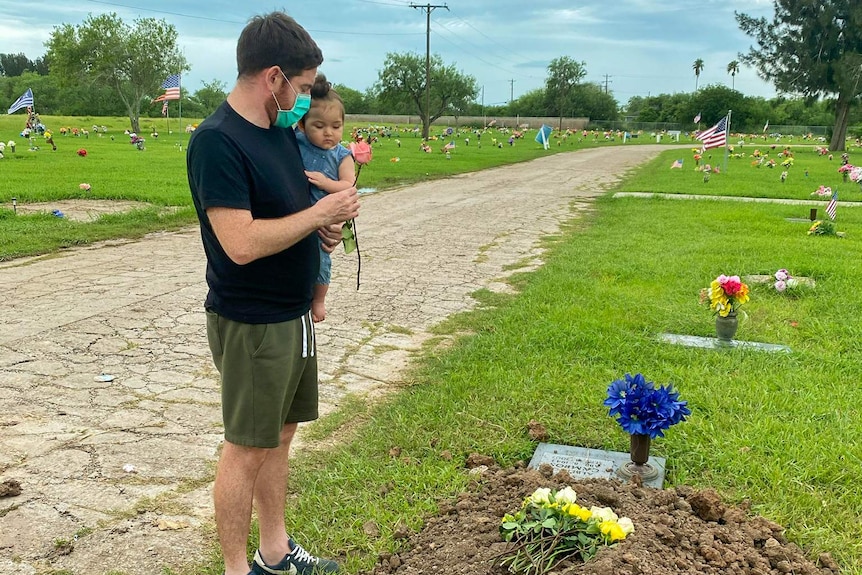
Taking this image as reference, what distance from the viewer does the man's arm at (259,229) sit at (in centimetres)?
176

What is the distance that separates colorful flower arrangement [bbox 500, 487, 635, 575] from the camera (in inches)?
79.0

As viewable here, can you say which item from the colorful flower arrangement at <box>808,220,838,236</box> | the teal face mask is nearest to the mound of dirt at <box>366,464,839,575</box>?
the teal face mask

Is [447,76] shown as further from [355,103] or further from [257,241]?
[257,241]

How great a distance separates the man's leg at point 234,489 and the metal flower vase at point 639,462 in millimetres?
1504

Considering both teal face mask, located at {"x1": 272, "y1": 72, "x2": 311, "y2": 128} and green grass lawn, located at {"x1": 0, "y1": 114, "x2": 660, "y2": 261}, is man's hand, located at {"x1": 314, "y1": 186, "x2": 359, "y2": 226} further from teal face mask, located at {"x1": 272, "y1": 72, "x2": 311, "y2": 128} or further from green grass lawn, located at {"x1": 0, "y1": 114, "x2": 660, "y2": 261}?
green grass lawn, located at {"x1": 0, "y1": 114, "x2": 660, "y2": 261}

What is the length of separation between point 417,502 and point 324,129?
1436 mm

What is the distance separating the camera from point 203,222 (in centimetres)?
190

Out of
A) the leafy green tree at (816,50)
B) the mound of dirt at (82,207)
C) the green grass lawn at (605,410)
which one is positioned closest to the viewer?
the green grass lawn at (605,410)

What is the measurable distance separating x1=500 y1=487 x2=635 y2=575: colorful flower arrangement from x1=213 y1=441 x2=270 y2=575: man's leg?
0.77 meters

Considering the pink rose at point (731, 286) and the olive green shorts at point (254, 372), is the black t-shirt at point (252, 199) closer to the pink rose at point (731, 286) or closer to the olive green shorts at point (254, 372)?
the olive green shorts at point (254, 372)

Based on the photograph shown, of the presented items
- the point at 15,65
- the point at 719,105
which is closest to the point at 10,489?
the point at 719,105

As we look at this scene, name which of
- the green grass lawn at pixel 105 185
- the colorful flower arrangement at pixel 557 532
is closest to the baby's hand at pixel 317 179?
the colorful flower arrangement at pixel 557 532

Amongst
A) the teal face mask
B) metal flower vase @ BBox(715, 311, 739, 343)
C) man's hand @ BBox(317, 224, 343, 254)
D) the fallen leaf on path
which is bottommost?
the fallen leaf on path

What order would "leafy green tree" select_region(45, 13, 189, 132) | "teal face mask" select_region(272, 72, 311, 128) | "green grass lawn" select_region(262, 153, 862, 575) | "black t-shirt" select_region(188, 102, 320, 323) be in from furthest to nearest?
"leafy green tree" select_region(45, 13, 189, 132) → "green grass lawn" select_region(262, 153, 862, 575) → "teal face mask" select_region(272, 72, 311, 128) → "black t-shirt" select_region(188, 102, 320, 323)
